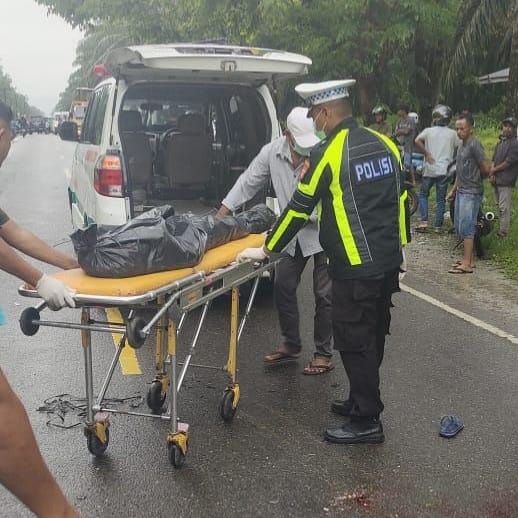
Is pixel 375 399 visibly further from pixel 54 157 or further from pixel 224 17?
pixel 54 157

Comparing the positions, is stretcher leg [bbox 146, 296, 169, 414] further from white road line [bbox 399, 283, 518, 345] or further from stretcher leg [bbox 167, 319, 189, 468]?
white road line [bbox 399, 283, 518, 345]

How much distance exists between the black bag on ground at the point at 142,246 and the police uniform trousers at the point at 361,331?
78cm

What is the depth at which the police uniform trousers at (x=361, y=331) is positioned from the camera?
3789mm

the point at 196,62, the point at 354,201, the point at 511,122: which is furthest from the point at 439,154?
the point at 354,201

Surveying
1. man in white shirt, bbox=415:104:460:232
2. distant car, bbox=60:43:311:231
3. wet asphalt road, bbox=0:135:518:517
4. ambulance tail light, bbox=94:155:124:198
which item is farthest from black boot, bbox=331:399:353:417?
man in white shirt, bbox=415:104:460:232

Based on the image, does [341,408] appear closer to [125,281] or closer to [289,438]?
[289,438]

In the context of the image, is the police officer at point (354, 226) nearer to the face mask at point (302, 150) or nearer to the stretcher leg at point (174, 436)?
the stretcher leg at point (174, 436)

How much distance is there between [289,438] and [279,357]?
1249 mm

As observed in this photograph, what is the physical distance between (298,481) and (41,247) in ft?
5.31

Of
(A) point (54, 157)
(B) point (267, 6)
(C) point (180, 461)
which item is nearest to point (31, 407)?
(C) point (180, 461)

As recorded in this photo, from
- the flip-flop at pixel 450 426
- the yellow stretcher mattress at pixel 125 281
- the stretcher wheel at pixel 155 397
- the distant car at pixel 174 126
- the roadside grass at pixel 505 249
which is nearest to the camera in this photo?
the yellow stretcher mattress at pixel 125 281

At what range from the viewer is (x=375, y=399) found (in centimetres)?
392

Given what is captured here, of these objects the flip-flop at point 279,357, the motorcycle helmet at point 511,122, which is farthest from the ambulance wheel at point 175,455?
the motorcycle helmet at point 511,122

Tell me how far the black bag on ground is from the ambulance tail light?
2207 mm
